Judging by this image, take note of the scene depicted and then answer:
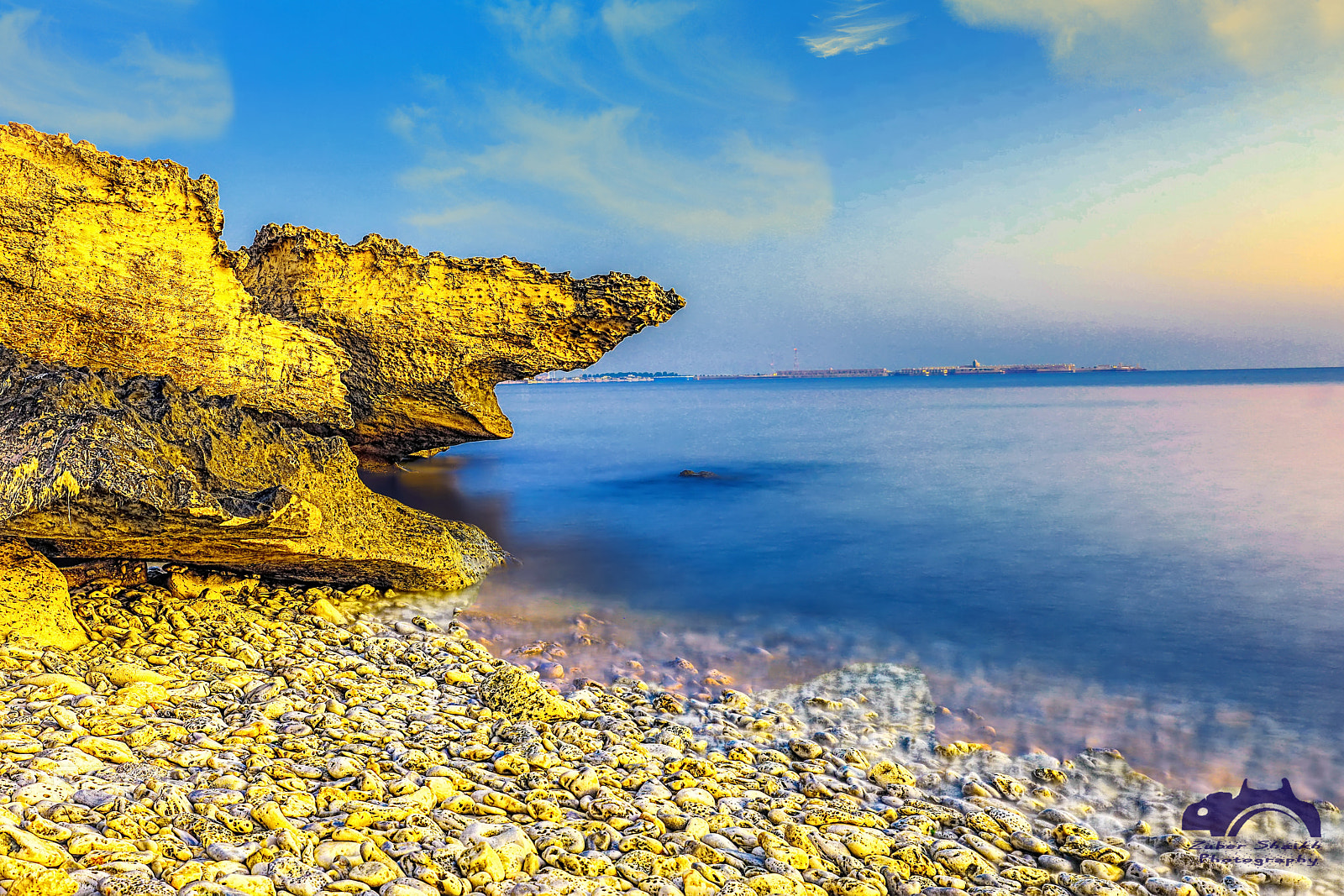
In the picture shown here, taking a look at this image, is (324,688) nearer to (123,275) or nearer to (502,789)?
(502,789)

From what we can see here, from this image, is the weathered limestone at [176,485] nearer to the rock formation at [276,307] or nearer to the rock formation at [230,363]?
the rock formation at [230,363]

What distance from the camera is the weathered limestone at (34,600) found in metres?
5.25

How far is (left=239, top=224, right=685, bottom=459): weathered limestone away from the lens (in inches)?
342

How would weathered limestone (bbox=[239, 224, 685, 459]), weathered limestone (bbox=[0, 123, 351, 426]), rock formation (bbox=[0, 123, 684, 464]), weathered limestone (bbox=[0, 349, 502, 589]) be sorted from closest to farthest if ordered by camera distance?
weathered limestone (bbox=[0, 349, 502, 589]) < weathered limestone (bbox=[0, 123, 351, 426]) < rock formation (bbox=[0, 123, 684, 464]) < weathered limestone (bbox=[239, 224, 685, 459])

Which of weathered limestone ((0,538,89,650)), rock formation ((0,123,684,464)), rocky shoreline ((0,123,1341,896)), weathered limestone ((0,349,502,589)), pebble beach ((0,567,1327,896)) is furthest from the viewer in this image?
rock formation ((0,123,684,464))

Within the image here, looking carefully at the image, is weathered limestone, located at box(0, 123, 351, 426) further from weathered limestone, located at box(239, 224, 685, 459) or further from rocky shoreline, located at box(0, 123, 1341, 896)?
weathered limestone, located at box(239, 224, 685, 459)

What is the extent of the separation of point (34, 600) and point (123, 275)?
9.82 ft

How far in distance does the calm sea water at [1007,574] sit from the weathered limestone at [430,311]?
278 cm

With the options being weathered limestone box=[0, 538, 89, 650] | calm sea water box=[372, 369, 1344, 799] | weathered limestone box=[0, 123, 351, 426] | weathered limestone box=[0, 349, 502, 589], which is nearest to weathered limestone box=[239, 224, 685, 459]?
weathered limestone box=[0, 123, 351, 426]

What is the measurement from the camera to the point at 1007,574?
1023cm

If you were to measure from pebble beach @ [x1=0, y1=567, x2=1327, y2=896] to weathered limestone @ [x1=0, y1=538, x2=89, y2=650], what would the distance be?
0.15 metres

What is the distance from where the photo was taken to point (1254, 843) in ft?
13.9

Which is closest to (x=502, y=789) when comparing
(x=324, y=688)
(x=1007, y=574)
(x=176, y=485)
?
(x=324, y=688)

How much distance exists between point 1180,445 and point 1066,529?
1628cm
